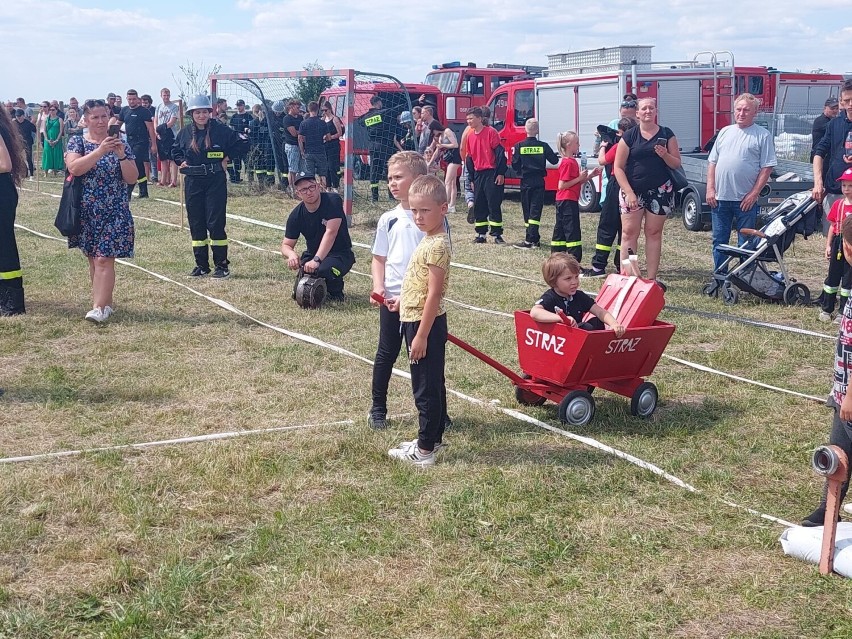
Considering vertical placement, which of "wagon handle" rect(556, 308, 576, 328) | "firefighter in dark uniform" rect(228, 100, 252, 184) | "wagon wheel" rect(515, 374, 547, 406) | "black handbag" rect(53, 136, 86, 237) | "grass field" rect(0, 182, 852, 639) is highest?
"firefighter in dark uniform" rect(228, 100, 252, 184)

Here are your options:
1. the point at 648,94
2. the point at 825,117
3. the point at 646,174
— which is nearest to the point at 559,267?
the point at 646,174

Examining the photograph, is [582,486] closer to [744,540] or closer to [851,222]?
[744,540]

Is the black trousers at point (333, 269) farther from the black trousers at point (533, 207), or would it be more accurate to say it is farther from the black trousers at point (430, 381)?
the black trousers at point (533, 207)

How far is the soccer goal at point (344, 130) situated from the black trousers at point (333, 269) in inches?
214

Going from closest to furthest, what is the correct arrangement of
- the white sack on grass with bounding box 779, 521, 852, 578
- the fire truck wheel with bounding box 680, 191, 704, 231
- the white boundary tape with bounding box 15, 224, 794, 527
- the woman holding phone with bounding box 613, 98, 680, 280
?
the white sack on grass with bounding box 779, 521, 852, 578
the white boundary tape with bounding box 15, 224, 794, 527
the woman holding phone with bounding box 613, 98, 680, 280
the fire truck wheel with bounding box 680, 191, 704, 231

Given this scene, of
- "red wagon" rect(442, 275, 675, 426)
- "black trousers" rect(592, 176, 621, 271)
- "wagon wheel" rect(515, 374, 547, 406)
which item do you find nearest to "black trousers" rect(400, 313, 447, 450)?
"red wagon" rect(442, 275, 675, 426)

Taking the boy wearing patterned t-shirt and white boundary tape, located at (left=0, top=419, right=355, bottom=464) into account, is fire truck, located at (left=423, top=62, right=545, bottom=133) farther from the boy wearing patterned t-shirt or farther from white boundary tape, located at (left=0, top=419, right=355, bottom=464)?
white boundary tape, located at (left=0, top=419, right=355, bottom=464)

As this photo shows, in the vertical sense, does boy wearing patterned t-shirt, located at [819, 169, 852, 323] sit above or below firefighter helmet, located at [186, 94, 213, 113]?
below

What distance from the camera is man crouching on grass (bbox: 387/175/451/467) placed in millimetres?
4672

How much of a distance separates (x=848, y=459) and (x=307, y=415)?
3236 millimetres

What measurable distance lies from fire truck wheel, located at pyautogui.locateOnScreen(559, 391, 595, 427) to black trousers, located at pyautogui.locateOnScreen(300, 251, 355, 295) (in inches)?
160

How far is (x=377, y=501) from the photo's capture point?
14.7 ft

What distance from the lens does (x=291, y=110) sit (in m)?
19.0

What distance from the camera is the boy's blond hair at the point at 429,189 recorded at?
466 centimetres
